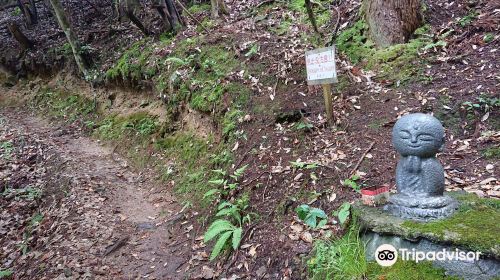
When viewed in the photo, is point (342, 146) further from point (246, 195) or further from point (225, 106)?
point (225, 106)

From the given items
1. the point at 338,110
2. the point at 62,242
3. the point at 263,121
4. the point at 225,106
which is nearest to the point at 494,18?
the point at 338,110

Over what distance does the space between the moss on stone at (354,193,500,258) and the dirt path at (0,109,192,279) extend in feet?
9.08

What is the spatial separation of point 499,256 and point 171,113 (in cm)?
734

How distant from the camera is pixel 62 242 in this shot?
19.4 ft

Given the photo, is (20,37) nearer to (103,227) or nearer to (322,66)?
(103,227)

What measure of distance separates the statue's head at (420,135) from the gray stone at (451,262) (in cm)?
75

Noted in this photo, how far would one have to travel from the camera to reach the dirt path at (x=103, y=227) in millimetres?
5328

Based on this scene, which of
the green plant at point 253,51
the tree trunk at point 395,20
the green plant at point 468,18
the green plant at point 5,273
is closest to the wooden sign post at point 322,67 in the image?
the tree trunk at point 395,20

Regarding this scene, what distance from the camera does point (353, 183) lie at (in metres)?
4.66

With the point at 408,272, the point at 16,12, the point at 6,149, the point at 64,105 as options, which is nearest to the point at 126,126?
the point at 6,149

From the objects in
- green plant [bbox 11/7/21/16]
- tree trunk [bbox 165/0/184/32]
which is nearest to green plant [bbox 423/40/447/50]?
tree trunk [bbox 165/0/184/32]

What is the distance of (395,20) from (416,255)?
18.0 feet

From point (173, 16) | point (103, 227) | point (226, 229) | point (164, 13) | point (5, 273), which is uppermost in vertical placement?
point (164, 13)

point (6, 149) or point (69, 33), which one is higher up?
point (69, 33)
